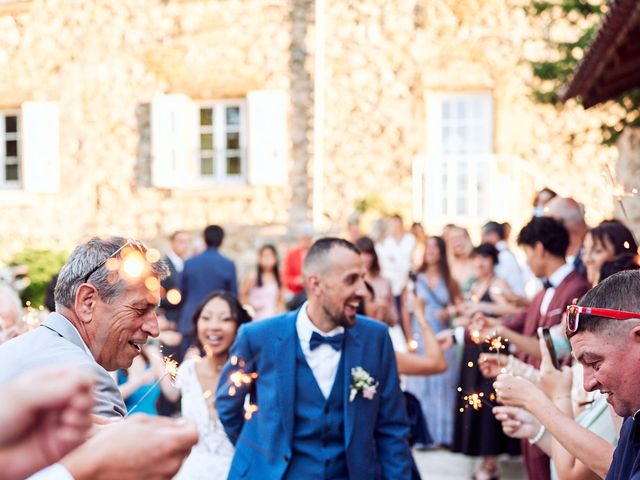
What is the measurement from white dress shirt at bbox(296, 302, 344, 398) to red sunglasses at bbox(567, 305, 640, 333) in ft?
5.44

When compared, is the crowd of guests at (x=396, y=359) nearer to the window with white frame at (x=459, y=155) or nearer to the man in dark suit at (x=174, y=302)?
the man in dark suit at (x=174, y=302)

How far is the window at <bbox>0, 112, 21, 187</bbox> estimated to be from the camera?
640 inches

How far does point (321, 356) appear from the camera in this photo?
401cm

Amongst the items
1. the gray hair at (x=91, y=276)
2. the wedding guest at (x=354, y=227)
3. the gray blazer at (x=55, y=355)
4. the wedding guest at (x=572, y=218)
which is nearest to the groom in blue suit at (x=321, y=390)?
the gray hair at (x=91, y=276)

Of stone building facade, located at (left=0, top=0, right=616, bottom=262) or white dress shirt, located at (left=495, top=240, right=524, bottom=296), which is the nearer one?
white dress shirt, located at (left=495, top=240, right=524, bottom=296)

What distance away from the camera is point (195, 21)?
15.0 m

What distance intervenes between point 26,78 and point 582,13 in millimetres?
10014

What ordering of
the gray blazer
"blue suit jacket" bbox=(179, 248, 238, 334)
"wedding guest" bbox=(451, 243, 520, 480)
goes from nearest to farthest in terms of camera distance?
1. the gray blazer
2. "wedding guest" bbox=(451, 243, 520, 480)
3. "blue suit jacket" bbox=(179, 248, 238, 334)

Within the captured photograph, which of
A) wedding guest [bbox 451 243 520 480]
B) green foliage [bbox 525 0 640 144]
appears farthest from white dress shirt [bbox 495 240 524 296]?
green foliage [bbox 525 0 640 144]

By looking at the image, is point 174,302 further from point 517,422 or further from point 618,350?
point 618,350

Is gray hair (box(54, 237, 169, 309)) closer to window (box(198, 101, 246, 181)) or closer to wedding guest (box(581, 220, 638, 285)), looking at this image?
wedding guest (box(581, 220, 638, 285))

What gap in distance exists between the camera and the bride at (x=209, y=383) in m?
4.53

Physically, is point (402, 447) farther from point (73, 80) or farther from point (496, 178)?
point (73, 80)

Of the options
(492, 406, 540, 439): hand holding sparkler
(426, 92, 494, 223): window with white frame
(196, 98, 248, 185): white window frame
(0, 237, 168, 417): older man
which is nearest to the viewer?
→ (0, 237, 168, 417): older man
